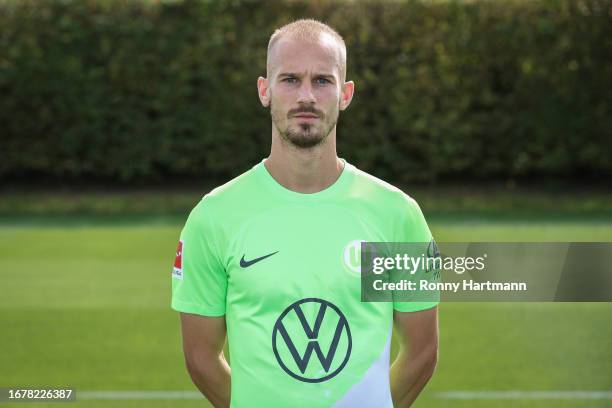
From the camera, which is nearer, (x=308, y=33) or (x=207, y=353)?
(x=308, y=33)

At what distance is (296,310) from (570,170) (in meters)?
17.2

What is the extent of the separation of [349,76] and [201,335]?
630 inches

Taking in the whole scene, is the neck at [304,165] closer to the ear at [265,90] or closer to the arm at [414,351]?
the ear at [265,90]

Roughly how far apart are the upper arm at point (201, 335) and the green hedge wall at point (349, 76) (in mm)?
15882

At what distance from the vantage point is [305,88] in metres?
3.63

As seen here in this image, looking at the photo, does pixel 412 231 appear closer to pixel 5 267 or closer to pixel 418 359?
pixel 418 359

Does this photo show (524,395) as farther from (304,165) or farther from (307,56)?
(307,56)

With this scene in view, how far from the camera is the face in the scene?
3.63m

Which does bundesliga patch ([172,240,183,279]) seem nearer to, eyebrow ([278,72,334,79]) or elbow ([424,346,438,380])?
eyebrow ([278,72,334,79])

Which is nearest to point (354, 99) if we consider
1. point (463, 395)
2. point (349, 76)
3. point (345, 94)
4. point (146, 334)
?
point (349, 76)

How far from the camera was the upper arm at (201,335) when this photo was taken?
3797 mm

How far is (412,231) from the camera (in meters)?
3.75

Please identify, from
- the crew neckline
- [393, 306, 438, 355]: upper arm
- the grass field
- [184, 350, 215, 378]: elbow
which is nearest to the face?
the crew neckline

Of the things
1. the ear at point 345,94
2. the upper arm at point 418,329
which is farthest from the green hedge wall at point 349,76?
the upper arm at point 418,329
